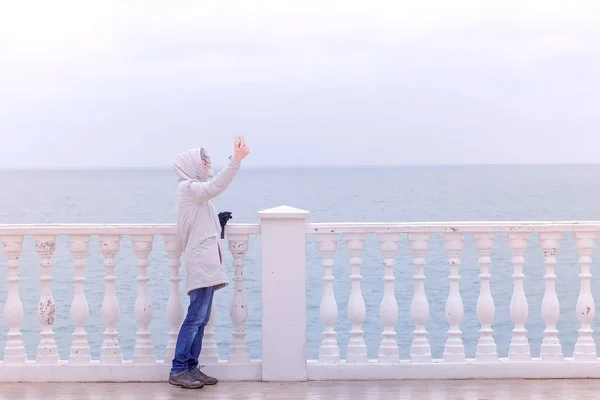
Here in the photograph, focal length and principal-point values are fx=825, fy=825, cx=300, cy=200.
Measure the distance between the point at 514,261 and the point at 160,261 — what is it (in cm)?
2312

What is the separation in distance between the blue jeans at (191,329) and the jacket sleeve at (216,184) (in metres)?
0.71

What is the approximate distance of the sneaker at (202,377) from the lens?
19.4ft

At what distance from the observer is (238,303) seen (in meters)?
6.13

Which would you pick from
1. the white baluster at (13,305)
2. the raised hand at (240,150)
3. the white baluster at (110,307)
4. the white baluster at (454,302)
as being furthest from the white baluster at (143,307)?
the white baluster at (454,302)

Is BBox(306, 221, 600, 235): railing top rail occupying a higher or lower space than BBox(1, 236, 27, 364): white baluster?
higher

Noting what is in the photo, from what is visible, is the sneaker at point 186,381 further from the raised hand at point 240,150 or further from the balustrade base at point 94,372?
the raised hand at point 240,150

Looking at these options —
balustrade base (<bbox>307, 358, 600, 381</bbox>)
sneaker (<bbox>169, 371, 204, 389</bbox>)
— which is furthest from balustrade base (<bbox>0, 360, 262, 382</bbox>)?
balustrade base (<bbox>307, 358, 600, 381</bbox>)

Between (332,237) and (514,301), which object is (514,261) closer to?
(514,301)

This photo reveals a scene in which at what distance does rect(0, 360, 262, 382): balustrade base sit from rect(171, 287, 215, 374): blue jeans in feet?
0.79

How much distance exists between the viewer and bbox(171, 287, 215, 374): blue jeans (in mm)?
→ 5855

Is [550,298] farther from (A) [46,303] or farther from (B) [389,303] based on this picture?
(A) [46,303]

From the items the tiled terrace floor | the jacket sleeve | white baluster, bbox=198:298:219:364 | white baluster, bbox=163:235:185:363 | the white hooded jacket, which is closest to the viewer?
the jacket sleeve

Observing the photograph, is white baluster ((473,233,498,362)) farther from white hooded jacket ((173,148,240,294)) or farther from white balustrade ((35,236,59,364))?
white balustrade ((35,236,59,364))

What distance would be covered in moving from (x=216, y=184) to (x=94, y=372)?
1.78 meters
